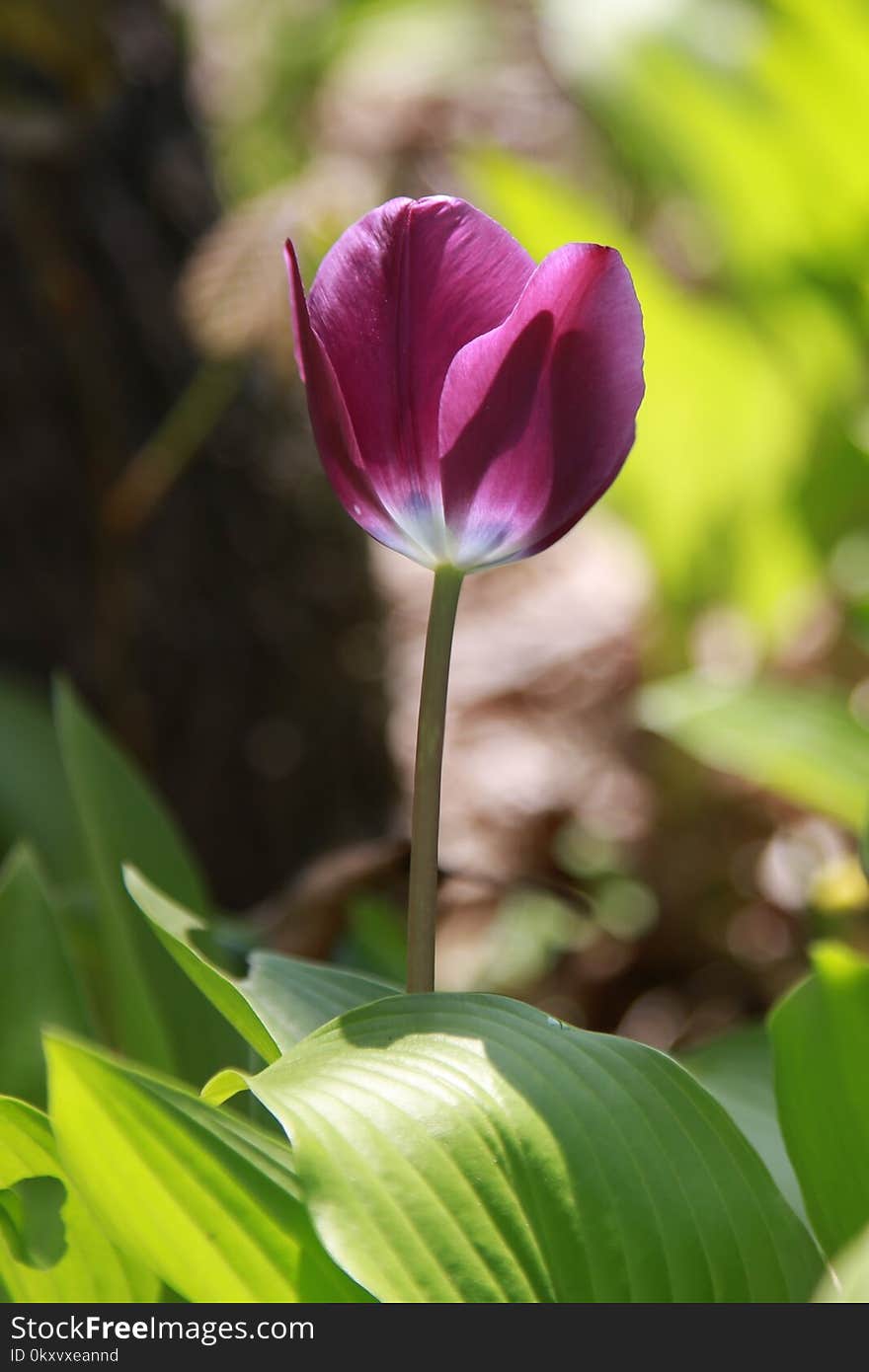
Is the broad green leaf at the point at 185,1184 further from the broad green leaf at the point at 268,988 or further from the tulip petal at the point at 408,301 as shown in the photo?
the tulip petal at the point at 408,301

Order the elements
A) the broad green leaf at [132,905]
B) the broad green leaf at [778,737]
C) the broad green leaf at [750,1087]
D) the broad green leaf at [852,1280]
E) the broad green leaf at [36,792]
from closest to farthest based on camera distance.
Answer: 1. the broad green leaf at [852,1280]
2. the broad green leaf at [750,1087]
3. the broad green leaf at [132,905]
4. the broad green leaf at [778,737]
5. the broad green leaf at [36,792]

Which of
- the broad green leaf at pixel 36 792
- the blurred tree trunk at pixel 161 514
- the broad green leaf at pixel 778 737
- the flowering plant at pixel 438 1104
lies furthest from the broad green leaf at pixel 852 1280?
the blurred tree trunk at pixel 161 514

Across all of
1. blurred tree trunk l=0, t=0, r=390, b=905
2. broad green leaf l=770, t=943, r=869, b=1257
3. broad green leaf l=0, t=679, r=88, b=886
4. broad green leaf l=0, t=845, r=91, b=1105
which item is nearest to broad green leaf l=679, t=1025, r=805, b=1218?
broad green leaf l=770, t=943, r=869, b=1257

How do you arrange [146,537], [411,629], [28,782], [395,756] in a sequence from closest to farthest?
[28,782], [146,537], [395,756], [411,629]

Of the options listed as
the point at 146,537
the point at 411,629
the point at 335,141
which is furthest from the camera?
the point at 335,141

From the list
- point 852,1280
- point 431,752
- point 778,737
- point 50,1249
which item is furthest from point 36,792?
point 852,1280

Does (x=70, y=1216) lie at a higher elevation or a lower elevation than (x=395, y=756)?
higher
